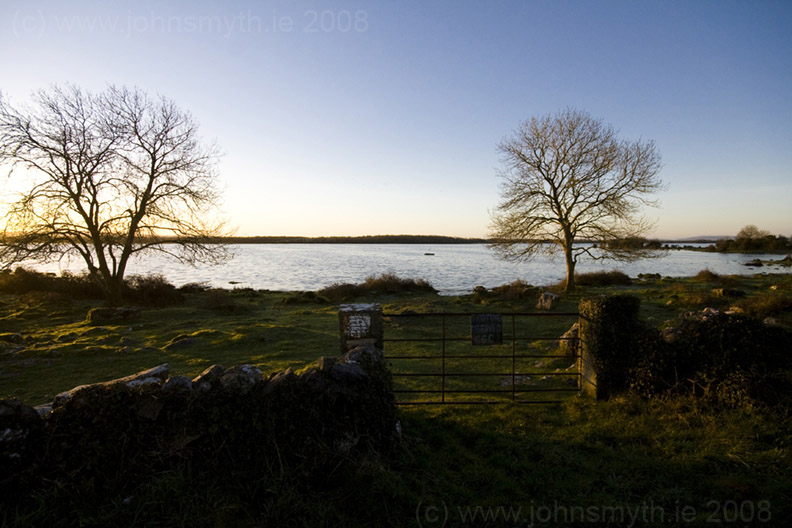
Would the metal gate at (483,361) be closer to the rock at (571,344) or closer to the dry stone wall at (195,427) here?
the rock at (571,344)

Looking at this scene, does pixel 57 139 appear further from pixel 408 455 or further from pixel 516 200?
pixel 516 200

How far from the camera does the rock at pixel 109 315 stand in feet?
50.1

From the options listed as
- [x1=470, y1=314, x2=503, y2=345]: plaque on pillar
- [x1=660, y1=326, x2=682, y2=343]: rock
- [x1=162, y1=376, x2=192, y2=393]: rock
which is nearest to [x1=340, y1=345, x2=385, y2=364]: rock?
[x1=162, y1=376, x2=192, y2=393]: rock

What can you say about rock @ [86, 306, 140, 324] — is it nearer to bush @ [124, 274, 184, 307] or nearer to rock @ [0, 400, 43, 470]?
bush @ [124, 274, 184, 307]

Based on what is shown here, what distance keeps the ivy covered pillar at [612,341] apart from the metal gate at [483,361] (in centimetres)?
44

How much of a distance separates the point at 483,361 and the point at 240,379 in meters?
6.94

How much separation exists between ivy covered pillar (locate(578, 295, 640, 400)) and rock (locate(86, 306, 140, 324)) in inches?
711

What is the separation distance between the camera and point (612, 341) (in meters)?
5.99

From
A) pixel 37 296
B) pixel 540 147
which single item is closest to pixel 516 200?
pixel 540 147

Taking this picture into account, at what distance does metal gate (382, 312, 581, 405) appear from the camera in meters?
6.21

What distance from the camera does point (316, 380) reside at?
409cm

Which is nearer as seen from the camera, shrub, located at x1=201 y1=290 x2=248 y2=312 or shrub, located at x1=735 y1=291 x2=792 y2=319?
shrub, located at x1=735 y1=291 x2=792 y2=319

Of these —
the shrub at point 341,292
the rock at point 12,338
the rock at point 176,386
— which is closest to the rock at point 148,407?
the rock at point 176,386

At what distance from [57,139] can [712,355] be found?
23.4 meters
